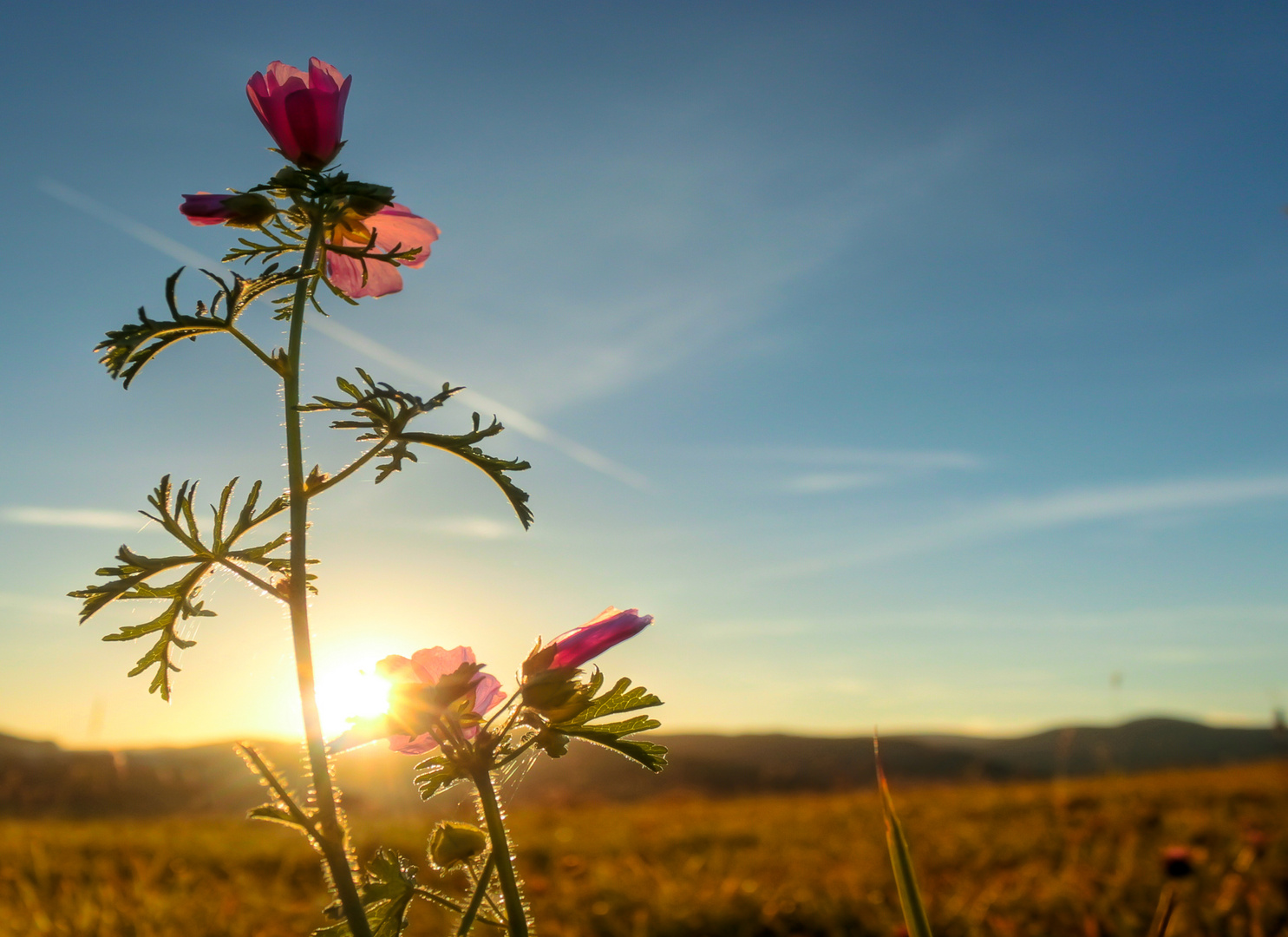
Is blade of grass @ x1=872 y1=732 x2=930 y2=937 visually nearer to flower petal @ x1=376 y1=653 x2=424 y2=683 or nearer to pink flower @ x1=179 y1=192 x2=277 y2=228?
flower petal @ x1=376 y1=653 x2=424 y2=683

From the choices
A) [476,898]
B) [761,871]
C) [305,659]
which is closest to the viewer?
[305,659]

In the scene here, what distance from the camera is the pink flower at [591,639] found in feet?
3.08

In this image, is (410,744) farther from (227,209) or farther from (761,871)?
(761,871)

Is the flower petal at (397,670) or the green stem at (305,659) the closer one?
the green stem at (305,659)

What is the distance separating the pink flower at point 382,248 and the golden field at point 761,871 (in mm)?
1623

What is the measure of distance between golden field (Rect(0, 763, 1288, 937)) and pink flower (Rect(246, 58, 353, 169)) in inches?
70.1

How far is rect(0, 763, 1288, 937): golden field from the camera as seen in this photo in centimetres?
320

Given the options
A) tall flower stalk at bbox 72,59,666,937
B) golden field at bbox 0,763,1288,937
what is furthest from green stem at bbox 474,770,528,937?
golden field at bbox 0,763,1288,937

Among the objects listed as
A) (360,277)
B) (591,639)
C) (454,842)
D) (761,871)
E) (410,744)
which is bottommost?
(761,871)

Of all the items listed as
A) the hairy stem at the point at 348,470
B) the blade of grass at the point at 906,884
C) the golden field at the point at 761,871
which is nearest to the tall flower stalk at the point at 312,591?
the hairy stem at the point at 348,470

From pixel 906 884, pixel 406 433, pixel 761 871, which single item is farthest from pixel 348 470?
pixel 761 871

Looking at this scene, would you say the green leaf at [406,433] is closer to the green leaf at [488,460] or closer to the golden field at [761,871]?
the green leaf at [488,460]

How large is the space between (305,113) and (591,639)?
676mm

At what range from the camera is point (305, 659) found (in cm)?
82
